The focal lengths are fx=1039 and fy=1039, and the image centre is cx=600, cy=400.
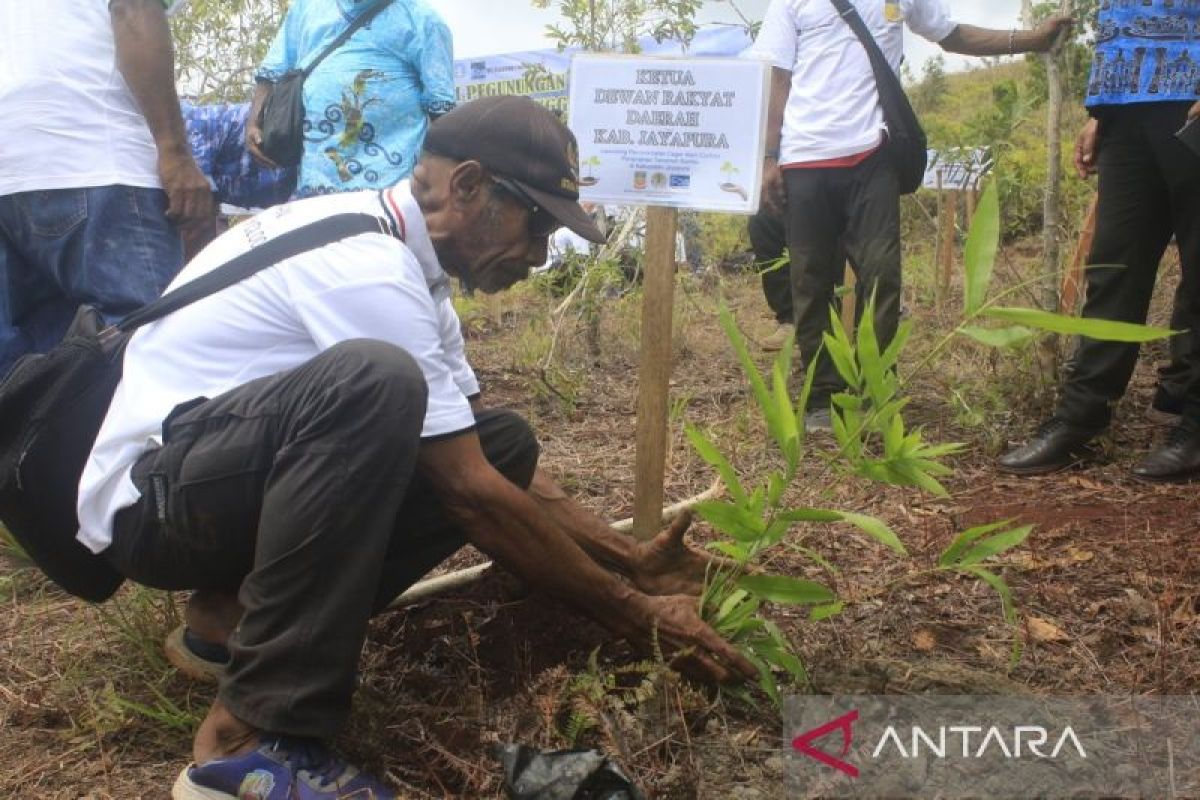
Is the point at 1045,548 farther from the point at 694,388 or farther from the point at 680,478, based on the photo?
the point at 694,388

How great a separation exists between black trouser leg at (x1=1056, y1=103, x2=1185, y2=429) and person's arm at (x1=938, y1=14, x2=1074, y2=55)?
41 cm

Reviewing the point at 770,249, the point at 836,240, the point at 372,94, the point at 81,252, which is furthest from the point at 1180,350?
the point at 81,252

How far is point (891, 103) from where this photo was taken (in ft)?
11.6

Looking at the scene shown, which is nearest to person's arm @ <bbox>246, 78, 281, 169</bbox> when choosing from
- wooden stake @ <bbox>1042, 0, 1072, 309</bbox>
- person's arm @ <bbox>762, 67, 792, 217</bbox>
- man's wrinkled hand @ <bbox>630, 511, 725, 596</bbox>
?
person's arm @ <bbox>762, 67, 792, 217</bbox>

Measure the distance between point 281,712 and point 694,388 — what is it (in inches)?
124

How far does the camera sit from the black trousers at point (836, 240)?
3.56 meters

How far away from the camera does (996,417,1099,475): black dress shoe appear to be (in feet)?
10.4

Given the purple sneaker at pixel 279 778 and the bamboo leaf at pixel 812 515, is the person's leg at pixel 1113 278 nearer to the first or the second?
the bamboo leaf at pixel 812 515

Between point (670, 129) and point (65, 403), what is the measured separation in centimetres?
135

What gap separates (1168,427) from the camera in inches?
130

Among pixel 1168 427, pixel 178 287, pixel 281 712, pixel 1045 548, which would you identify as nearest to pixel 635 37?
pixel 1168 427

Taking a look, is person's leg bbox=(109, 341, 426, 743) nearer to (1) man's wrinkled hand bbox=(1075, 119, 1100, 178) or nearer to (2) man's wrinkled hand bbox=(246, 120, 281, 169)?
(2) man's wrinkled hand bbox=(246, 120, 281, 169)

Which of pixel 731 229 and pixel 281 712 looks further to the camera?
pixel 731 229

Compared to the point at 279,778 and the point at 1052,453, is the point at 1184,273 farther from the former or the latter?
the point at 279,778
